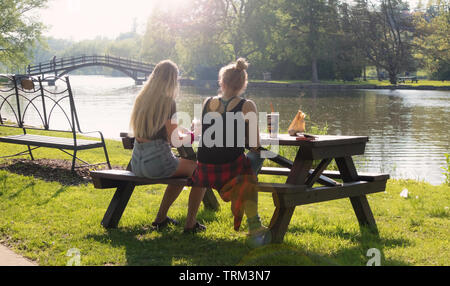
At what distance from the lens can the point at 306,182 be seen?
4.04 metres

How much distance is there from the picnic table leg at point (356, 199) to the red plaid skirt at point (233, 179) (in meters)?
0.88

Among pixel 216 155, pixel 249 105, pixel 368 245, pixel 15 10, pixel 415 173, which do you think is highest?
pixel 15 10

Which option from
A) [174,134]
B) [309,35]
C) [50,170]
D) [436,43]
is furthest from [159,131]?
[436,43]

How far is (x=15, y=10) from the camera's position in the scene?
32.3 metres

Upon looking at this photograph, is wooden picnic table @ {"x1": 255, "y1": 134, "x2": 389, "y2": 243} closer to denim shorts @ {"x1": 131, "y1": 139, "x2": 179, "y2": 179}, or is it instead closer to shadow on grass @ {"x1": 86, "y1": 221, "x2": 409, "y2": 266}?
shadow on grass @ {"x1": 86, "y1": 221, "x2": 409, "y2": 266}

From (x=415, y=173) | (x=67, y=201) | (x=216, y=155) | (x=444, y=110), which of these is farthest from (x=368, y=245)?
(x=444, y=110)

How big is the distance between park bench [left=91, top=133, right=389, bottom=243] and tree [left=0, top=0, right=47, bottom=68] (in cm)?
3118

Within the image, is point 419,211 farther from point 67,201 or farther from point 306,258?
point 67,201

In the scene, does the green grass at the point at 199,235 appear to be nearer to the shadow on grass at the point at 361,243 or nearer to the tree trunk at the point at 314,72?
the shadow on grass at the point at 361,243

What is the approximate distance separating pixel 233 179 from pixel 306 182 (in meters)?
0.70
